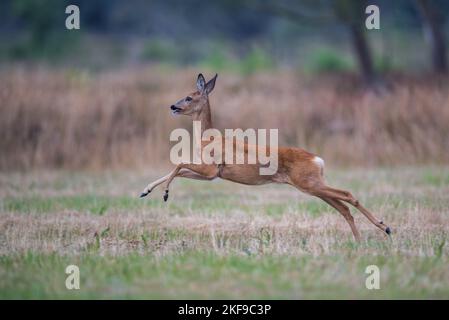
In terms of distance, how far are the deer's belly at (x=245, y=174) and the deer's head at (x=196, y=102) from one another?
0.92 m

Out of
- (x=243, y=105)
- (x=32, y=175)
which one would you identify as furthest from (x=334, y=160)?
(x=32, y=175)

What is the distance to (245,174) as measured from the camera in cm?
969

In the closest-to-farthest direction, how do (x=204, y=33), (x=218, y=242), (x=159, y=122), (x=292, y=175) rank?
(x=218, y=242) < (x=292, y=175) < (x=159, y=122) < (x=204, y=33)

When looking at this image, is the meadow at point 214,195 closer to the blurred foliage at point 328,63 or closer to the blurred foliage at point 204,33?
the blurred foliage at point 204,33

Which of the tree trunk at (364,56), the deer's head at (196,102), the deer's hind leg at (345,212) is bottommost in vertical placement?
the deer's hind leg at (345,212)

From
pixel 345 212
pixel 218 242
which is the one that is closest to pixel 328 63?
pixel 345 212

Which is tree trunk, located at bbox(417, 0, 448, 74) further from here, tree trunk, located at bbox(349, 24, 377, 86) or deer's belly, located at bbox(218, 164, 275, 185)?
deer's belly, located at bbox(218, 164, 275, 185)

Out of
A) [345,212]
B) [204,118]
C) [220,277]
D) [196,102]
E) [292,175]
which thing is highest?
[196,102]

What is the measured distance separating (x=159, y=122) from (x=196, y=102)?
25.2 feet

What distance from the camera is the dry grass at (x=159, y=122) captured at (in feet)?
56.5

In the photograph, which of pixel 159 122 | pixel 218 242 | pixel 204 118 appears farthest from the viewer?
pixel 159 122

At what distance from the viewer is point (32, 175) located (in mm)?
16047

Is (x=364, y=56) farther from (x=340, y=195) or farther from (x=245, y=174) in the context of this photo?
(x=245, y=174)

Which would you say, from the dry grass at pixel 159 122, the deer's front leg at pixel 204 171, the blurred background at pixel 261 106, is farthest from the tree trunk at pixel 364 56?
the deer's front leg at pixel 204 171
